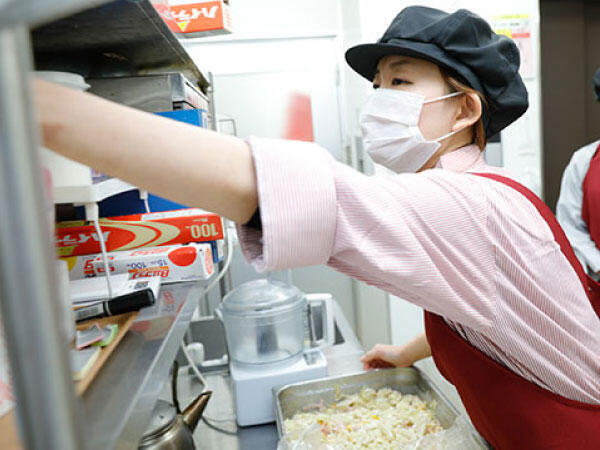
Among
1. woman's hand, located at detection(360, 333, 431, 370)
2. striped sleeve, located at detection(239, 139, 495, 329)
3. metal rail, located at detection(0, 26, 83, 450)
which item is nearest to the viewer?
metal rail, located at detection(0, 26, 83, 450)

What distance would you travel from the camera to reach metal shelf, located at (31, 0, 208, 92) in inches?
27.1

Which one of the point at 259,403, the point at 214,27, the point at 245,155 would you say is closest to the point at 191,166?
the point at 245,155

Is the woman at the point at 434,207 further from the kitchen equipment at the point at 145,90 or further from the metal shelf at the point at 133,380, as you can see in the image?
the kitchen equipment at the point at 145,90

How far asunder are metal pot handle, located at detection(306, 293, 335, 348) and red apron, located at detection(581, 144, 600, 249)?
144 centimetres

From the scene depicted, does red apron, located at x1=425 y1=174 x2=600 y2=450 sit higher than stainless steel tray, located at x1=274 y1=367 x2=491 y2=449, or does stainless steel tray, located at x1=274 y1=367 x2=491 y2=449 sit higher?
red apron, located at x1=425 y1=174 x2=600 y2=450

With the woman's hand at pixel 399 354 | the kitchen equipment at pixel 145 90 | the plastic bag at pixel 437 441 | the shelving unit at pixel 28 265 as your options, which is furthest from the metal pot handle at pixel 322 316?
the shelving unit at pixel 28 265

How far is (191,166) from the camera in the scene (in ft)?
1.38

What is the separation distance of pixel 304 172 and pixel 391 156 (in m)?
0.59

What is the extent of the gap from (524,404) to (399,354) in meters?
0.55

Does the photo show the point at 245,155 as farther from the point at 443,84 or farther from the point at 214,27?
the point at 214,27

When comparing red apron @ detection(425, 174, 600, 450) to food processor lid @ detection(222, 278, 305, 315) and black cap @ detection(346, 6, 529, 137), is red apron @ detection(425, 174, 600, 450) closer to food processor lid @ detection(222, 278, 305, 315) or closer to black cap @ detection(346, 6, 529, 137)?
black cap @ detection(346, 6, 529, 137)

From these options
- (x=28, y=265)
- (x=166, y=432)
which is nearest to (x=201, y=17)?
(x=166, y=432)

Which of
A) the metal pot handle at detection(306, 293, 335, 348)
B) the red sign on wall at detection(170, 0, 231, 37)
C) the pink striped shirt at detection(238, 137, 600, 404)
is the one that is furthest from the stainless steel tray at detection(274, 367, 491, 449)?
the red sign on wall at detection(170, 0, 231, 37)

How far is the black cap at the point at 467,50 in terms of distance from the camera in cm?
87
